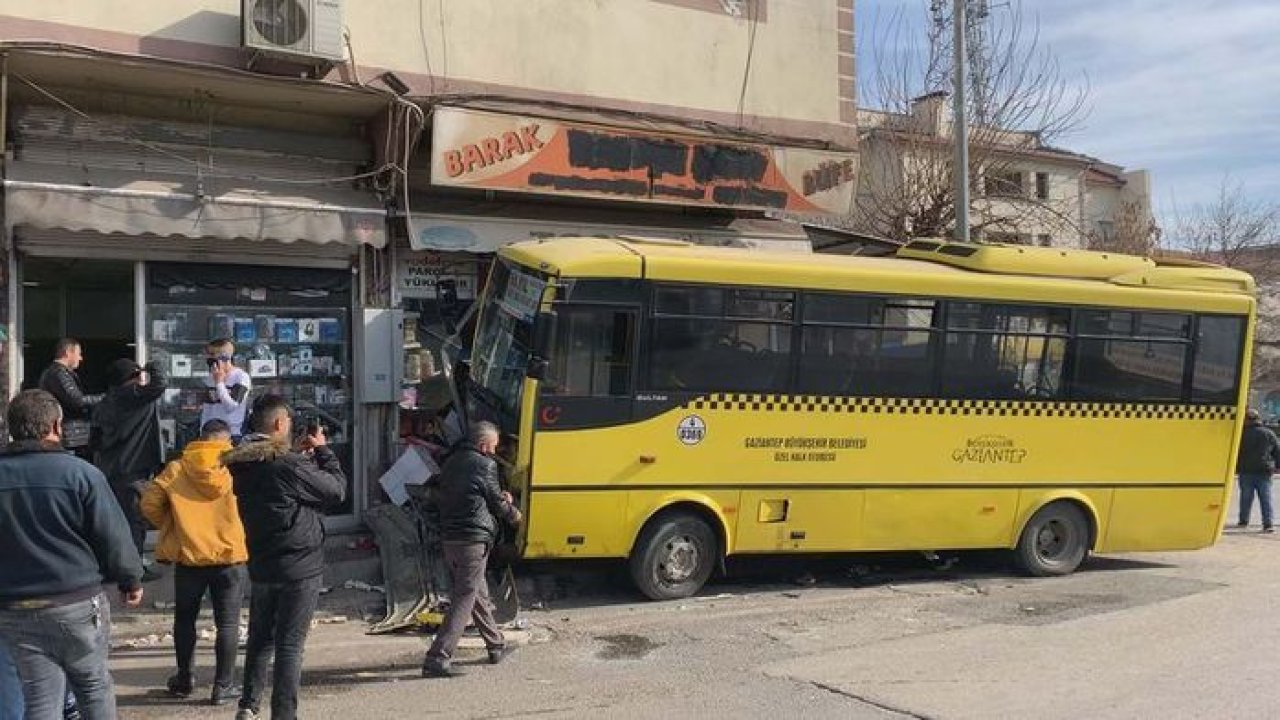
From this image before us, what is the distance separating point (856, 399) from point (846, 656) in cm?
259

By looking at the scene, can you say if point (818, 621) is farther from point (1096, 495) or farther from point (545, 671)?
point (1096, 495)

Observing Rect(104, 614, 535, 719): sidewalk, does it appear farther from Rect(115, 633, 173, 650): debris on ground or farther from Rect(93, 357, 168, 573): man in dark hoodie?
Rect(93, 357, 168, 573): man in dark hoodie

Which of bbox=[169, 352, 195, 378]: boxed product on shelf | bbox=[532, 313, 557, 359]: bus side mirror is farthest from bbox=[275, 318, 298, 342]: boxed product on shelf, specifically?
bbox=[532, 313, 557, 359]: bus side mirror

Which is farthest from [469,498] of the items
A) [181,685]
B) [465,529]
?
[181,685]

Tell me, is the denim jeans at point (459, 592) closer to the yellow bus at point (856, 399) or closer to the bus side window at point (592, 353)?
the yellow bus at point (856, 399)

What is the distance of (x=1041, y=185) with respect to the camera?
30625 millimetres

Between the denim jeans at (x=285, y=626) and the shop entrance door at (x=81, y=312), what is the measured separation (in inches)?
194

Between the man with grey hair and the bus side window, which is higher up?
the bus side window

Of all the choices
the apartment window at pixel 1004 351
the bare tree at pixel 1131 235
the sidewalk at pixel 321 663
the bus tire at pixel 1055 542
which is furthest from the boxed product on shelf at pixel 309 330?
the bare tree at pixel 1131 235

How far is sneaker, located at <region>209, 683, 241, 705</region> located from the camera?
601 cm

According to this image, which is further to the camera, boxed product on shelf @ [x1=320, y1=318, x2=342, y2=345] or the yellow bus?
boxed product on shelf @ [x1=320, y1=318, x2=342, y2=345]

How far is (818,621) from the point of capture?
8172 mm

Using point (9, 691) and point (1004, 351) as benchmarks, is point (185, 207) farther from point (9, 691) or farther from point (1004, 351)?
point (1004, 351)

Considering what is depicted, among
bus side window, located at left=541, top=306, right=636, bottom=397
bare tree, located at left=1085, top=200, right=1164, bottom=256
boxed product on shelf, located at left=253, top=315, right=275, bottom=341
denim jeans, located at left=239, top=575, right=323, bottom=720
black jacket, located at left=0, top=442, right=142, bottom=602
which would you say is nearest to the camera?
black jacket, located at left=0, top=442, right=142, bottom=602
